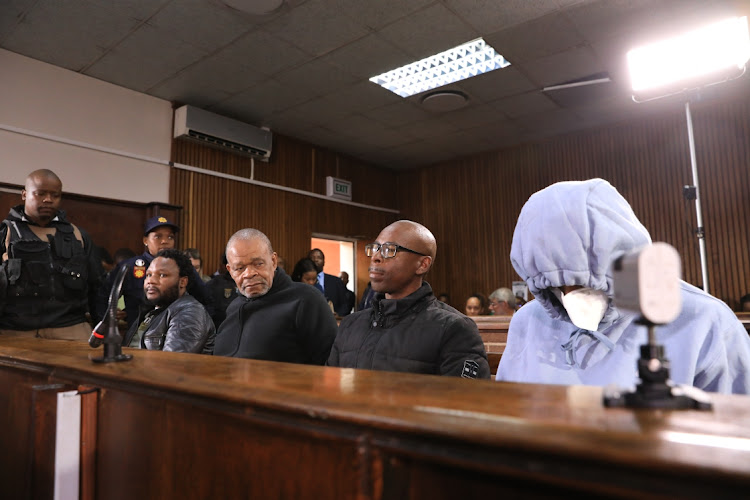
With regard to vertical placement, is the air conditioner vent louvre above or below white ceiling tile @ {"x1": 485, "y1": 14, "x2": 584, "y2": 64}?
below

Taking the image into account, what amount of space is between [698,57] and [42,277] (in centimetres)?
461

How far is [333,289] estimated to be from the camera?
6270mm

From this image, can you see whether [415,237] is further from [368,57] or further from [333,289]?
[333,289]

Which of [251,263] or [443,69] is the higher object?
[443,69]

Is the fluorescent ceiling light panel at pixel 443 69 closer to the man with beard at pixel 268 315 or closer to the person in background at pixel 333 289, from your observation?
the person in background at pixel 333 289

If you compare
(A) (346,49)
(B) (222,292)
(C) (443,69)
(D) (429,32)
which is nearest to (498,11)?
(D) (429,32)

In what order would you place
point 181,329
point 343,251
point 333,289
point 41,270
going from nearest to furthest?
point 181,329 → point 41,270 → point 333,289 → point 343,251

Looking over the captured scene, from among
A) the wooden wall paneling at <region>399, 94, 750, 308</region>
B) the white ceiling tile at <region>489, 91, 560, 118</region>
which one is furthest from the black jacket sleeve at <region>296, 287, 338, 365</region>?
the wooden wall paneling at <region>399, 94, 750, 308</region>

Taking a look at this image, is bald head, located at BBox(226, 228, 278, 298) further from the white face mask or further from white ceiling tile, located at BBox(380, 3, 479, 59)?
white ceiling tile, located at BBox(380, 3, 479, 59)

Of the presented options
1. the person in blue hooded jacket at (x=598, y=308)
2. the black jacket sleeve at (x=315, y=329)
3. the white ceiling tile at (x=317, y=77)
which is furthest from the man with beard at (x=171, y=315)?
the white ceiling tile at (x=317, y=77)

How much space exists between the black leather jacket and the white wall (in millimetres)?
3020

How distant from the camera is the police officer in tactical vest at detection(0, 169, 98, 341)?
8.79ft

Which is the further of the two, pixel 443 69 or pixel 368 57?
pixel 443 69

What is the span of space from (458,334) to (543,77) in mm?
4076
